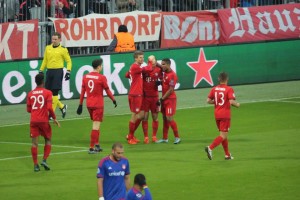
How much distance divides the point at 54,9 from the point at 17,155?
11.0 metres

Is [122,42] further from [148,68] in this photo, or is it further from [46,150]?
[46,150]

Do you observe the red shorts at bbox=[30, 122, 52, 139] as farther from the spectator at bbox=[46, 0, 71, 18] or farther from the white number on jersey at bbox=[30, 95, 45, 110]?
the spectator at bbox=[46, 0, 71, 18]

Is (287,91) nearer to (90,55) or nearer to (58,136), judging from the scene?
(90,55)

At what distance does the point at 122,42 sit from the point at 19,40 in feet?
11.1

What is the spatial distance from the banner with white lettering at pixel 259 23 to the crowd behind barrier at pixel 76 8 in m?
1.45

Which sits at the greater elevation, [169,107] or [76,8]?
[76,8]

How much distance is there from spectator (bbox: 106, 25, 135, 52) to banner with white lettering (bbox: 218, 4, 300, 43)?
4633mm

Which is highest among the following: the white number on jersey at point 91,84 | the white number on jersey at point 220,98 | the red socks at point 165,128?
the white number on jersey at point 91,84

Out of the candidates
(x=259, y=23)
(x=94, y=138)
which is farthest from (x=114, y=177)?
(x=259, y=23)

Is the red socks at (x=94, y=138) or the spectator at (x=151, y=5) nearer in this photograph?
the red socks at (x=94, y=138)

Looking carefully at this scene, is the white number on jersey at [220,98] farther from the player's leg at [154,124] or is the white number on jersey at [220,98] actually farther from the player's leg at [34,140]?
the player's leg at [34,140]

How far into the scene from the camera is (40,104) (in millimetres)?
23281

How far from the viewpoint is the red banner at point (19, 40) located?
3372 cm

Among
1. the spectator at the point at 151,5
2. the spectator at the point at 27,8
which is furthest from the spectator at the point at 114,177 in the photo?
the spectator at the point at 151,5
